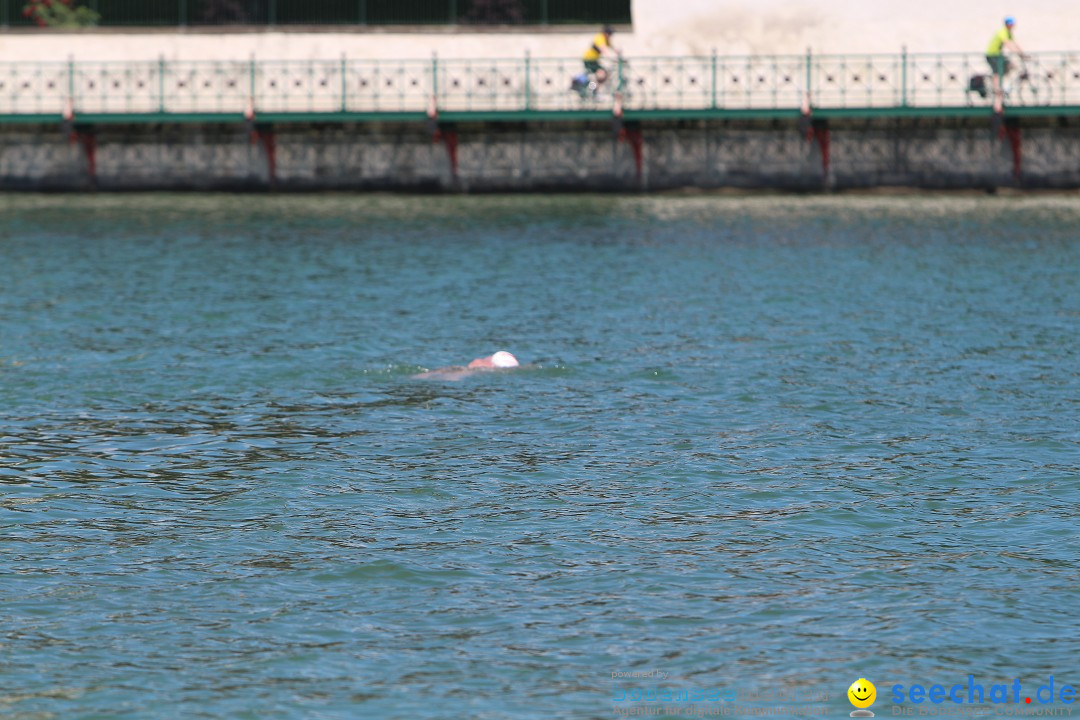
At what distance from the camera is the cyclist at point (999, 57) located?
134 ft

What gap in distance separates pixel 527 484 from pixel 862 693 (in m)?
5.43

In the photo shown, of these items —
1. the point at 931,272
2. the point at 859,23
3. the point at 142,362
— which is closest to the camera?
the point at 142,362

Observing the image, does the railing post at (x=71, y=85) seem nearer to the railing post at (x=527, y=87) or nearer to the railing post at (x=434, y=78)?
the railing post at (x=434, y=78)

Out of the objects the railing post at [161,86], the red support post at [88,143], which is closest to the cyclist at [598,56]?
the railing post at [161,86]

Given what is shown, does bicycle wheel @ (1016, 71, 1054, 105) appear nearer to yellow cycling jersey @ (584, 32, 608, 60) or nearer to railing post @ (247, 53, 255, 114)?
yellow cycling jersey @ (584, 32, 608, 60)

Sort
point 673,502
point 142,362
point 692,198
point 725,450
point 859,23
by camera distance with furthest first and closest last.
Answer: point 859,23 → point 692,198 → point 142,362 → point 725,450 → point 673,502

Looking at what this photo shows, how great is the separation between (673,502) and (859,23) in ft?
111

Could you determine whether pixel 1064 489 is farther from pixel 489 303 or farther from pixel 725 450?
pixel 489 303

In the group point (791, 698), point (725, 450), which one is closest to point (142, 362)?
point (725, 450)

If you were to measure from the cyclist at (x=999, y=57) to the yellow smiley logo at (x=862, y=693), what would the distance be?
32.5 m

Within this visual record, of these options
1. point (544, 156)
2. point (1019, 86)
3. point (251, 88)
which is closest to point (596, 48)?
point (544, 156)

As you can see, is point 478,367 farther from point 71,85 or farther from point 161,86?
point 71,85

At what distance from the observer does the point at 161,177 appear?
43375 millimetres

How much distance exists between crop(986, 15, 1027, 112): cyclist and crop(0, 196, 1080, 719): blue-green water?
11852mm
